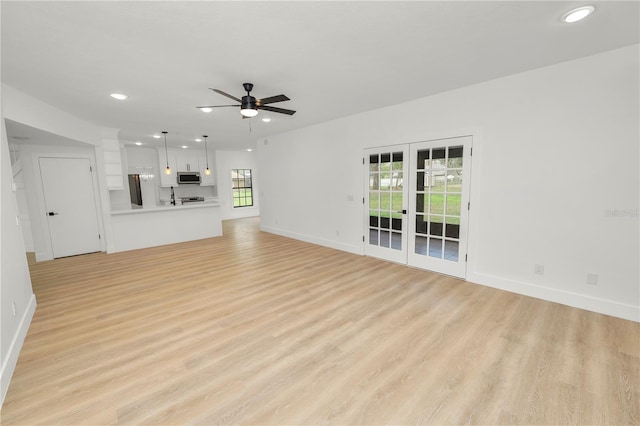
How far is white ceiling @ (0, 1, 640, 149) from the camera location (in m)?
1.93

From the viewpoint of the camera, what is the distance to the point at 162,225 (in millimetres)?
6273

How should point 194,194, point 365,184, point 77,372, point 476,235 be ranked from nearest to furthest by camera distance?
point 77,372 < point 476,235 < point 365,184 < point 194,194

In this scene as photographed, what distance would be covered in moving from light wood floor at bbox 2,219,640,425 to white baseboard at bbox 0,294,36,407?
0.07 m

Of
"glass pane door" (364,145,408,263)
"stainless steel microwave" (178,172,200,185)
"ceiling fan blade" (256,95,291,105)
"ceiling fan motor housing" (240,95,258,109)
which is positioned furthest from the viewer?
"stainless steel microwave" (178,172,200,185)

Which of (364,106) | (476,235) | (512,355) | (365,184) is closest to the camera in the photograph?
(512,355)

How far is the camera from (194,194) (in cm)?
986

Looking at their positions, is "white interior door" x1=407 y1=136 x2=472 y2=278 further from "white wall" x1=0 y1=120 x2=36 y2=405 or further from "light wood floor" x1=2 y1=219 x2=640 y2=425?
"white wall" x1=0 y1=120 x2=36 y2=405

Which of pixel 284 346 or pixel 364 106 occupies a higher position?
pixel 364 106

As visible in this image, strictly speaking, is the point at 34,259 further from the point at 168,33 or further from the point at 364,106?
the point at 364,106

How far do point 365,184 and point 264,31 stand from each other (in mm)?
3223

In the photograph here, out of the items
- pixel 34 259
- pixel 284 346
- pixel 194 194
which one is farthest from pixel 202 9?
pixel 194 194

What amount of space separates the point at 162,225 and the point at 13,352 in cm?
→ 442

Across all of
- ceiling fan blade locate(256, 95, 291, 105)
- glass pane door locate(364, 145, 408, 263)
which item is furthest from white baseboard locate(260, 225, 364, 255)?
ceiling fan blade locate(256, 95, 291, 105)

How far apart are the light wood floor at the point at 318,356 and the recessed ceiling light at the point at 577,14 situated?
2.72 metres
